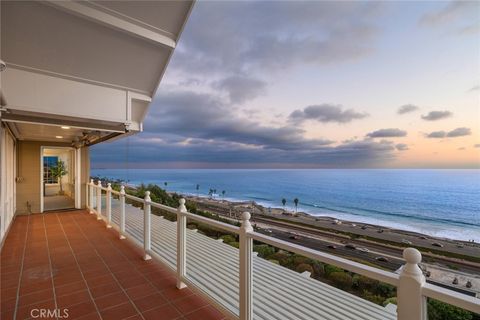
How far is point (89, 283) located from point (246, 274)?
8.02 feet

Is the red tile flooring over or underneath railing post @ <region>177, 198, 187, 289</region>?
underneath

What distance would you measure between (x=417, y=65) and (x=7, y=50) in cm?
1836

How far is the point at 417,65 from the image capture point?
46.5 feet

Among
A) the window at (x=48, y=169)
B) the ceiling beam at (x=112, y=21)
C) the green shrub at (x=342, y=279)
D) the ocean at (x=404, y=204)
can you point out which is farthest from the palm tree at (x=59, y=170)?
the ocean at (x=404, y=204)

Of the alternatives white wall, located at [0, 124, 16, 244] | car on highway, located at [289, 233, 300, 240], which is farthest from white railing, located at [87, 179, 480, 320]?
car on highway, located at [289, 233, 300, 240]

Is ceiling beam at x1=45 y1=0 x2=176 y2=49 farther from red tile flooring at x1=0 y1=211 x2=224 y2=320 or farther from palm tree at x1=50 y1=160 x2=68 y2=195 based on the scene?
palm tree at x1=50 y1=160 x2=68 y2=195

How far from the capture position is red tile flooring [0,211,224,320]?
251cm

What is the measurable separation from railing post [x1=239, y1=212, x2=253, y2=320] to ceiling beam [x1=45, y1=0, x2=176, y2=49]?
3130 millimetres

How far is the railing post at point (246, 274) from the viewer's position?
202cm

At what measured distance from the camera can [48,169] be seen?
13375 millimetres

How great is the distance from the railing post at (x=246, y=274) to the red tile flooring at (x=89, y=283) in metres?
0.56

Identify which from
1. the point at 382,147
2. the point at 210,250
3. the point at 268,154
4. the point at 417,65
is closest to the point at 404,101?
the point at 417,65

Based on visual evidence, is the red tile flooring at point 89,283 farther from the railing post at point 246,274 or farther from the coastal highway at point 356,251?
the coastal highway at point 356,251

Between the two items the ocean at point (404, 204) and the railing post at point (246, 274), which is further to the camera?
the ocean at point (404, 204)
